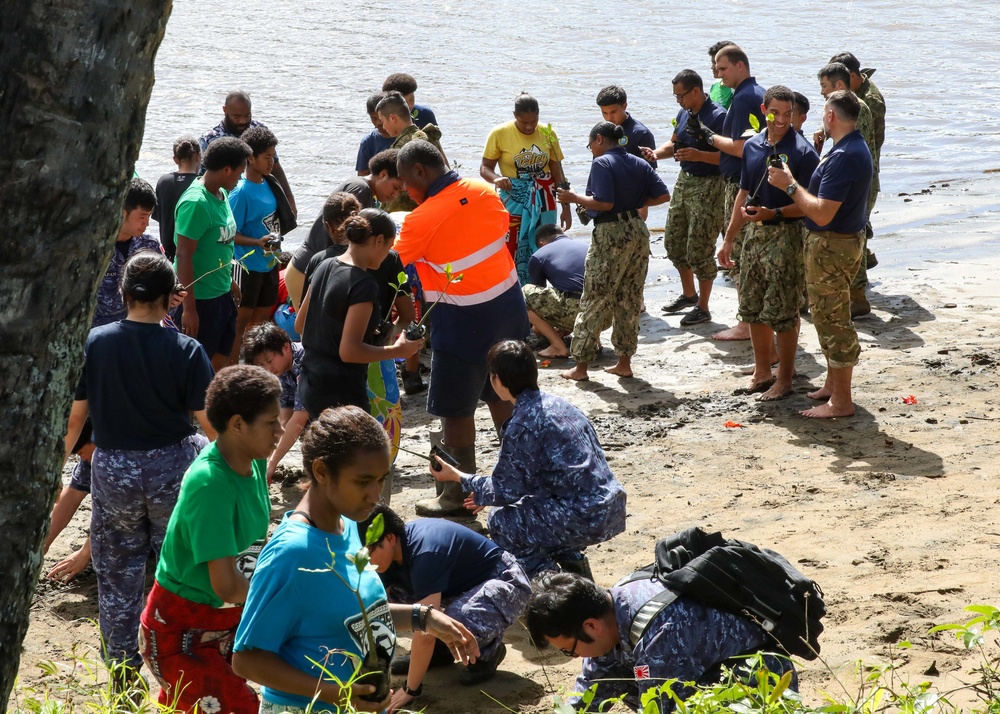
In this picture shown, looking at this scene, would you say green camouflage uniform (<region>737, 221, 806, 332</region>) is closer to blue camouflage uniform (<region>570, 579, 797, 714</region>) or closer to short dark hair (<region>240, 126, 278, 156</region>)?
short dark hair (<region>240, 126, 278, 156</region>)

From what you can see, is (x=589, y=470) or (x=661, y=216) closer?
(x=589, y=470)

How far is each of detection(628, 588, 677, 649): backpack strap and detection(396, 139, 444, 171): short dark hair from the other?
3.16 m

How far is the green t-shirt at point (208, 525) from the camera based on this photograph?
138 inches

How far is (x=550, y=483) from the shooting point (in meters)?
5.07

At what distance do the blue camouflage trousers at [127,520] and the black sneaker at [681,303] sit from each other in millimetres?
6268

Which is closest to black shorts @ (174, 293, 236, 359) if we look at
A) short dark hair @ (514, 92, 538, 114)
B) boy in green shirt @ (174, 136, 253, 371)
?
boy in green shirt @ (174, 136, 253, 371)

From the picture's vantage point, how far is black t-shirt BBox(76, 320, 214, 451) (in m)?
4.40

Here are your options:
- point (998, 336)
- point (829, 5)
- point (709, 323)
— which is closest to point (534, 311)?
point (709, 323)

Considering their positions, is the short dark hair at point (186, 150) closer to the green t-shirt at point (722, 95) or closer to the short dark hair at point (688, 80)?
the short dark hair at point (688, 80)

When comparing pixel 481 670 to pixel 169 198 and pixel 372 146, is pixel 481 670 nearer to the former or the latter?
pixel 169 198

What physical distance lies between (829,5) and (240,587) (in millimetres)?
33757

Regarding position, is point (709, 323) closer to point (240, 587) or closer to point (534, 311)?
point (534, 311)

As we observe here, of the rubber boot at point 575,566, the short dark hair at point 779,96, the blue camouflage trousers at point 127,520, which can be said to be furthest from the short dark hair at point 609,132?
the blue camouflage trousers at point 127,520

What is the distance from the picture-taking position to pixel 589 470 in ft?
16.4
